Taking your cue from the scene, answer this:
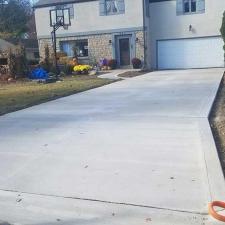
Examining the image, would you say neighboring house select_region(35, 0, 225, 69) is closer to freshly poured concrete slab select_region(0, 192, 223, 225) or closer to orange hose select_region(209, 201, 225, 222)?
freshly poured concrete slab select_region(0, 192, 223, 225)

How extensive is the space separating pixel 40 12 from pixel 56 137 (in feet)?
79.8

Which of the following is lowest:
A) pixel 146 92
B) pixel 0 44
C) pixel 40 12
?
pixel 146 92

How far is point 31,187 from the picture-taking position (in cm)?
430

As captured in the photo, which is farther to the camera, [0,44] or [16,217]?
[0,44]

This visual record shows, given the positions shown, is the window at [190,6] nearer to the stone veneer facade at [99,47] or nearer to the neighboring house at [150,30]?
the neighboring house at [150,30]

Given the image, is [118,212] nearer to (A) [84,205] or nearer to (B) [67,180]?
(A) [84,205]

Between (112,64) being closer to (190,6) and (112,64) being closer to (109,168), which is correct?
(190,6)

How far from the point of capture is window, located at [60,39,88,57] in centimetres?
2850

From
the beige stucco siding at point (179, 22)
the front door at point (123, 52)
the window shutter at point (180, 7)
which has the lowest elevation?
the front door at point (123, 52)

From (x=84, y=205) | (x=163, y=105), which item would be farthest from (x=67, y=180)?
(x=163, y=105)

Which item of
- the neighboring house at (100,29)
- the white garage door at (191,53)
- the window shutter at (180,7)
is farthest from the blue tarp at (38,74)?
the window shutter at (180,7)

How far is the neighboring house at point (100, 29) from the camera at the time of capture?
26505mm

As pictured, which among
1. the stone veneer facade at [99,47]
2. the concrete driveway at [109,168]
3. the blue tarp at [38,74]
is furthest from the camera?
the stone veneer facade at [99,47]

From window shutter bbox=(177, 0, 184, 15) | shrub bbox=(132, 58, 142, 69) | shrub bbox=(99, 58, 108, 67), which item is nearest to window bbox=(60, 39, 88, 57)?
shrub bbox=(99, 58, 108, 67)
